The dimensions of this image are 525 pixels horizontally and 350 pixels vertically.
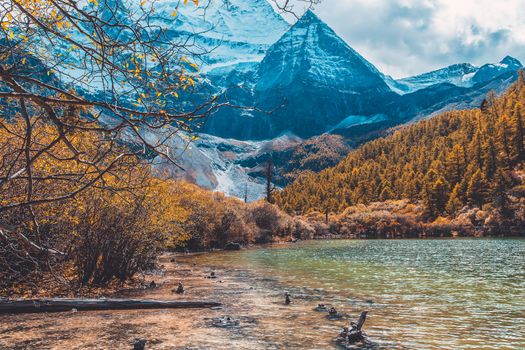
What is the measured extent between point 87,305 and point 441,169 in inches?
4914

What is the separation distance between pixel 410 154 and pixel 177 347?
534 feet

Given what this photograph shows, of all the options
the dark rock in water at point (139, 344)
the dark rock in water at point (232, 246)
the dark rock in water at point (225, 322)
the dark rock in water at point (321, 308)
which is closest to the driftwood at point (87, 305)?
the dark rock in water at point (225, 322)

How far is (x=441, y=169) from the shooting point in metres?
123

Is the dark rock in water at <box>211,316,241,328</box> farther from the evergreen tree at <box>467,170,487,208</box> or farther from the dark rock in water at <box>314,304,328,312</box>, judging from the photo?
the evergreen tree at <box>467,170,487,208</box>

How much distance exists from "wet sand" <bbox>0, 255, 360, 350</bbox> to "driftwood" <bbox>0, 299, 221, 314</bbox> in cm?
35

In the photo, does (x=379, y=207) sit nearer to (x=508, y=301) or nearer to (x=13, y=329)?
(x=508, y=301)

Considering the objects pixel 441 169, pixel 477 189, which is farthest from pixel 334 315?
pixel 441 169

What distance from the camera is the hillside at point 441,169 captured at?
96875 mm

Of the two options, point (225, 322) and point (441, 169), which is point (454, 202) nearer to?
point (441, 169)

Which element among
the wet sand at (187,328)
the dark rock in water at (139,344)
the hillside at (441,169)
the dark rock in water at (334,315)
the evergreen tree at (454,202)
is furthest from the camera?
the evergreen tree at (454,202)

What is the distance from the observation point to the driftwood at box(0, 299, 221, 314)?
1291 cm

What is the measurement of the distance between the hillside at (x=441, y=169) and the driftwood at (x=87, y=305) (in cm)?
8268

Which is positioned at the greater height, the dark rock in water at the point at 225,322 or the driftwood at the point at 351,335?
the driftwood at the point at 351,335

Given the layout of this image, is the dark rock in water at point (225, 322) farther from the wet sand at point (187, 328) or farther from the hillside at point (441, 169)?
the hillside at point (441, 169)
